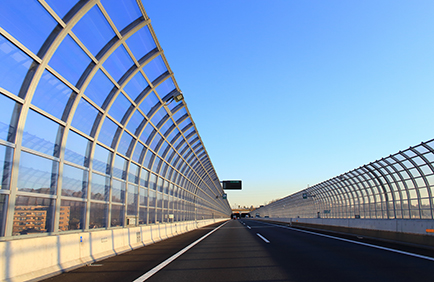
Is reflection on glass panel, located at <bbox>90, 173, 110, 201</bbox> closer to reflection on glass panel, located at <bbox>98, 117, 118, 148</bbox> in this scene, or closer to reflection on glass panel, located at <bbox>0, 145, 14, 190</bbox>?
reflection on glass panel, located at <bbox>98, 117, 118, 148</bbox>

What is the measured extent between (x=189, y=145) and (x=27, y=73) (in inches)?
680

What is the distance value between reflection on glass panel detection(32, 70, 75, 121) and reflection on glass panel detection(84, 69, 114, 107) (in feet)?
3.37

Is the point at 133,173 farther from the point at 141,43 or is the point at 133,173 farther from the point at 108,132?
the point at 141,43

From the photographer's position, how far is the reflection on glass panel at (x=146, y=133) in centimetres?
1611

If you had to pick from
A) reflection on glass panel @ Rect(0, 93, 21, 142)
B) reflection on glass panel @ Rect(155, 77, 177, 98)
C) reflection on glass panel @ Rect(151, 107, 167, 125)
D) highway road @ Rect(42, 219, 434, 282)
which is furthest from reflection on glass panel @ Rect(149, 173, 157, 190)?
reflection on glass panel @ Rect(0, 93, 21, 142)

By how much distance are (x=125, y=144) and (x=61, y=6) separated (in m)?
7.35

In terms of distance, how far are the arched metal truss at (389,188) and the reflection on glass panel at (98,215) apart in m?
19.1

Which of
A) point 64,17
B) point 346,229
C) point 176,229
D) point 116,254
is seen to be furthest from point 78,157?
point 346,229

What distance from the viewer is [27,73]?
7.45 metres

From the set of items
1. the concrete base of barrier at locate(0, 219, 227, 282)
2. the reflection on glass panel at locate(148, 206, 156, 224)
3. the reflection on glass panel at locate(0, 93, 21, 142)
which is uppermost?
the reflection on glass panel at locate(0, 93, 21, 142)

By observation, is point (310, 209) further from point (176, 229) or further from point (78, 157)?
point (78, 157)

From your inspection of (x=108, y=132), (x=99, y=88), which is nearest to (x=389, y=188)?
(x=108, y=132)

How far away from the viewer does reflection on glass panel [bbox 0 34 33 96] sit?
688 cm

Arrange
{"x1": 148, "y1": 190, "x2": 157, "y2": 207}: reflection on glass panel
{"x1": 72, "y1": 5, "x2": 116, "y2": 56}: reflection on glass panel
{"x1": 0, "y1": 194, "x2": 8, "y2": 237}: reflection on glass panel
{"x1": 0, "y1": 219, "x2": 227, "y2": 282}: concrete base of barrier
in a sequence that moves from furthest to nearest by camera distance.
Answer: {"x1": 148, "y1": 190, "x2": 157, "y2": 207}: reflection on glass panel < {"x1": 72, "y1": 5, "x2": 116, "y2": 56}: reflection on glass panel < {"x1": 0, "y1": 194, "x2": 8, "y2": 237}: reflection on glass panel < {"x1": 0, "y1": 219, "x2": 227, "y2": 282}: concrete base of barrier
